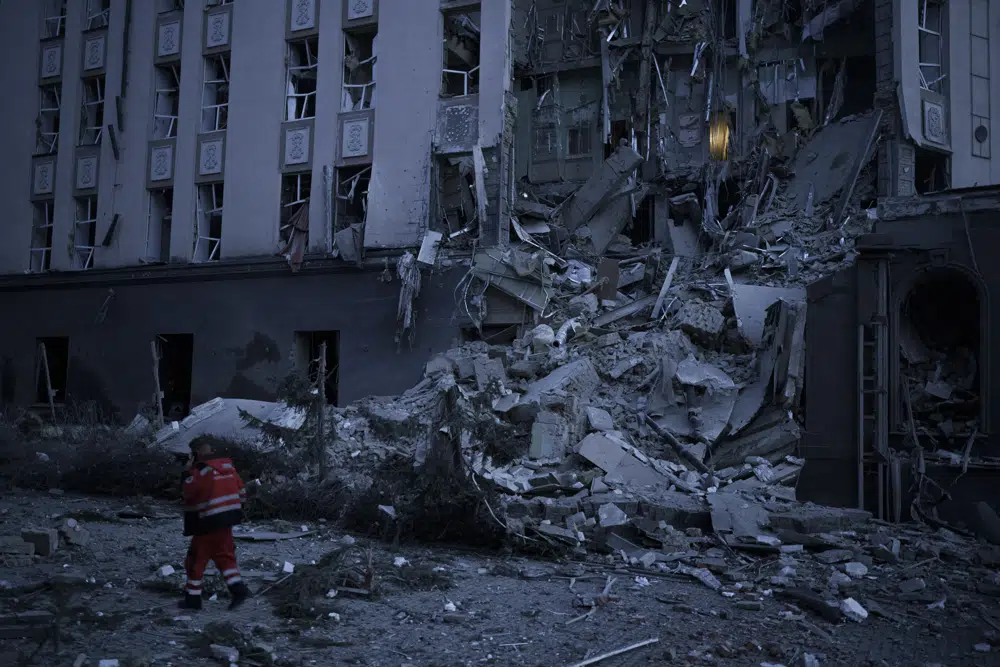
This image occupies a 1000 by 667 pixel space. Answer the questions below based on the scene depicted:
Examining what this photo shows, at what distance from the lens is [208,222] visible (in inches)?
766

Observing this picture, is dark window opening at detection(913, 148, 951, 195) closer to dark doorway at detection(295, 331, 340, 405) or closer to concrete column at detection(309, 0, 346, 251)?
concrete column at detection(309, 0, 346, 251)

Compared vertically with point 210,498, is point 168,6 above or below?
above

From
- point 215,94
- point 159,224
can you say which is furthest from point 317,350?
point 215,94

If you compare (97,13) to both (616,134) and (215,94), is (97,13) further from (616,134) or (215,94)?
(616,134)

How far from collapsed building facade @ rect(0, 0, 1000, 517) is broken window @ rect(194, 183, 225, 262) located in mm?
242

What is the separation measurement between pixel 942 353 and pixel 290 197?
13169mm

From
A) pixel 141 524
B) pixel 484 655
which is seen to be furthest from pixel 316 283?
pixel 484 655

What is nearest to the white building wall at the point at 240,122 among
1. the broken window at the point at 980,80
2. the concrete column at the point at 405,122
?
the concrete column at the point at 405,122

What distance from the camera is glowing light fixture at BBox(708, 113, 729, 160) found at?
2034 cm

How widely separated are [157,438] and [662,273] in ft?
31.6

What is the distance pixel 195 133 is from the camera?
19.5 meters

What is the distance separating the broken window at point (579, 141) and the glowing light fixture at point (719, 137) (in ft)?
10.5

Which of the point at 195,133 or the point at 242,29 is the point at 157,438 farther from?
the point at 242,29

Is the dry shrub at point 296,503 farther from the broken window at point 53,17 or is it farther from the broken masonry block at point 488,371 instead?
the broken window at point 53,17
